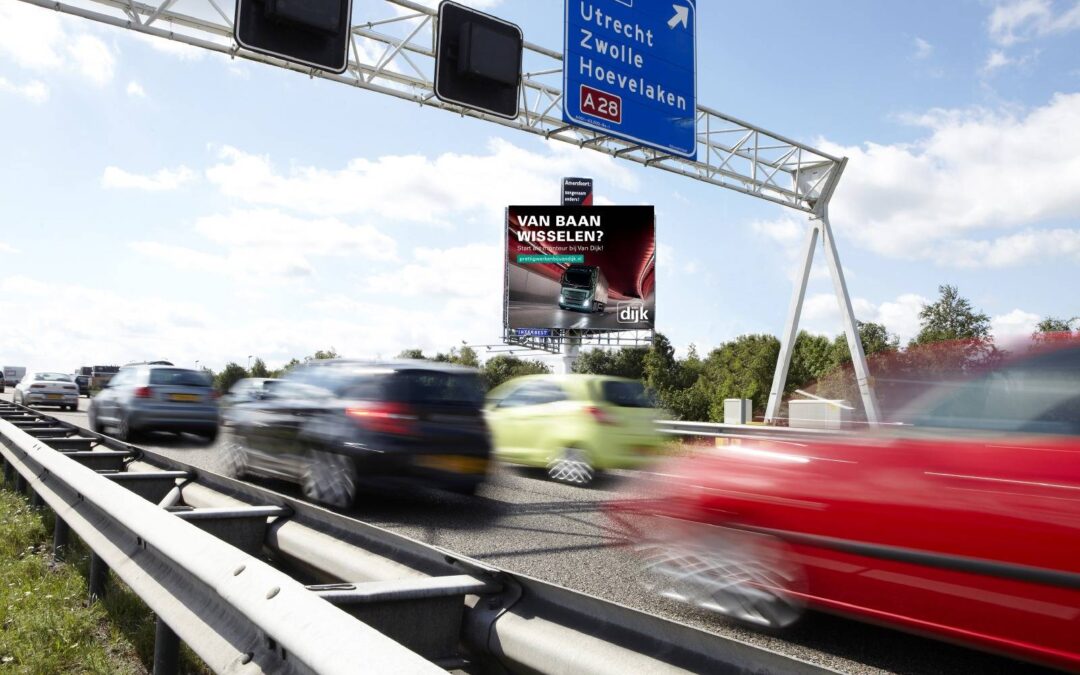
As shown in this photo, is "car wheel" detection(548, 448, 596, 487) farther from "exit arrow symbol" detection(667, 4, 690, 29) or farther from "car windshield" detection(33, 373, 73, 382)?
"car windshield" detection(33, 373, 73, 382)

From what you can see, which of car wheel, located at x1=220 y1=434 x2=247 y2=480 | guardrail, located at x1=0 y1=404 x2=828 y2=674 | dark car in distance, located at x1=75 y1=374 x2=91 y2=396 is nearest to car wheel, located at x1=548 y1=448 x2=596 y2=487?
car wheel, located at x1=220 y1=434 x2=247 y2=480

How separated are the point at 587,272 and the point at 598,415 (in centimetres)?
2619

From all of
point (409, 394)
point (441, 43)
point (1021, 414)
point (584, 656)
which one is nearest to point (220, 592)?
point (584, 656)

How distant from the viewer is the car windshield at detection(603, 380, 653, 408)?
446 inches

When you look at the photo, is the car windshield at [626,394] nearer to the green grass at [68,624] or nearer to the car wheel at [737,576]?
the car wheel at [737,576]

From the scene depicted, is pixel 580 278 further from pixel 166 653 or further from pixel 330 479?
pixel 166 653

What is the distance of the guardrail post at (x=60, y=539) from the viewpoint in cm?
559

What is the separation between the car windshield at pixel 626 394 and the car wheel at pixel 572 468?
859mm

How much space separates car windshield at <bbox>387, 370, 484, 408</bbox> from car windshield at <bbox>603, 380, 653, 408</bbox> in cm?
286

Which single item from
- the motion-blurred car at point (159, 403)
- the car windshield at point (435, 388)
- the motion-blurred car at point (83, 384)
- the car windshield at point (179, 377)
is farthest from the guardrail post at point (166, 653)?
the motion-blurred car at point (83, 384)

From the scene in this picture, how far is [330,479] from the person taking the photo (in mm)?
8305

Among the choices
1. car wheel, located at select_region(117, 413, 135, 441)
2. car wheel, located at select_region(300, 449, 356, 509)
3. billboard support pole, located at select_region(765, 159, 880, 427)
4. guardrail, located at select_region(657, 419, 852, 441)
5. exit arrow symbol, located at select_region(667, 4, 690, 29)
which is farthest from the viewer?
billboard support pole, located at select_region(765, 159, 880, 427)

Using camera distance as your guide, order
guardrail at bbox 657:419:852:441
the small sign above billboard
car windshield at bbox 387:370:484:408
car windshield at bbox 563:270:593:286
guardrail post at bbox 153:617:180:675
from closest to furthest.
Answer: guardrail post at bbox 153:617:180:675 → car windshield at bbox 387:370:484:408 → guardrail at bbox 657:419:852:441 → car windshield at bbox 563:270:593:286 → the small sign above billboard

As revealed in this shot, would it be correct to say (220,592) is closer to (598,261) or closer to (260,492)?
(260,492)
